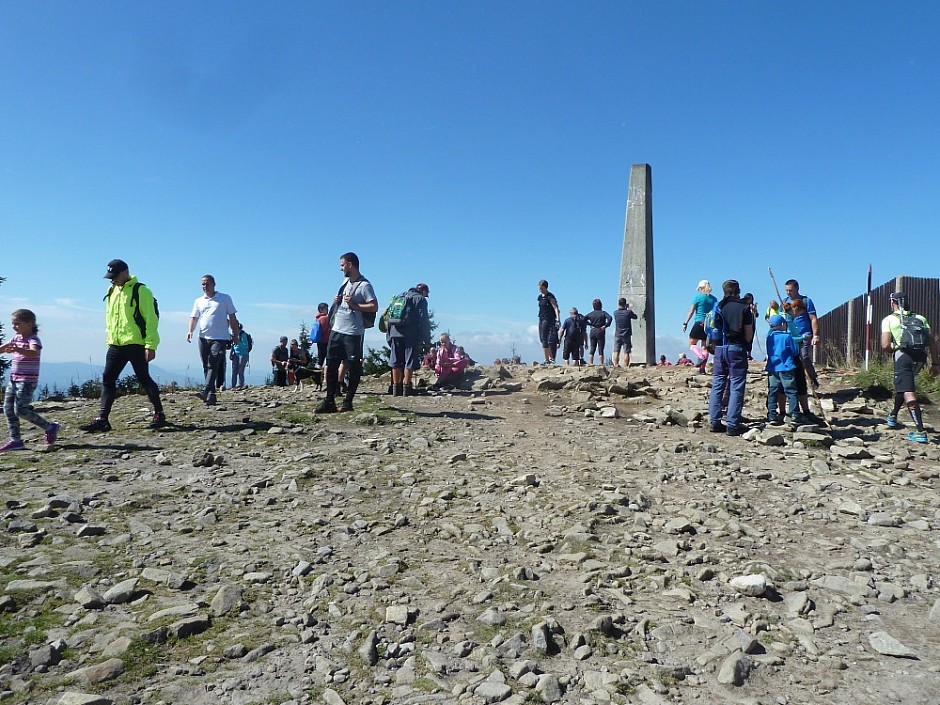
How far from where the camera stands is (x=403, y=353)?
11.3 m

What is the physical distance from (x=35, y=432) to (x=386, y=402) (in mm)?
5017

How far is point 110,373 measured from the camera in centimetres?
781

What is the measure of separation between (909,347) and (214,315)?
9904mm

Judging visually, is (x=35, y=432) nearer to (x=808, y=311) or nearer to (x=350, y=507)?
(x=350, y=507)

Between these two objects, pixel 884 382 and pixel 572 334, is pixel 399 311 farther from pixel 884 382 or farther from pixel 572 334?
pixel 884 382

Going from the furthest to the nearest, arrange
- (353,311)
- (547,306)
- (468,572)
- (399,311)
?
(547,306) < (399,311) < (353,311) < (468,572)

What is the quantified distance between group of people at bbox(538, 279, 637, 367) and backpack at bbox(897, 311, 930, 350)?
734 cm

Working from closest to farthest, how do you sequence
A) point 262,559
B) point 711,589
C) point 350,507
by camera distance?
point 711,589 < point 262,559 < point 350,507

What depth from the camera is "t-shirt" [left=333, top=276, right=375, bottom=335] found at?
882 cm

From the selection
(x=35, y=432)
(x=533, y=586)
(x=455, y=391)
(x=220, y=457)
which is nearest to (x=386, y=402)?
(x=455, y=391)

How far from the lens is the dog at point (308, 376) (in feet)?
46.3

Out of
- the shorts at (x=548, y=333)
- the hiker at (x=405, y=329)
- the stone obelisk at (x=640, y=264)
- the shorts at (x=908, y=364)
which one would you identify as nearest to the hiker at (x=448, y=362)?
the hiker at (x=405, y=329)

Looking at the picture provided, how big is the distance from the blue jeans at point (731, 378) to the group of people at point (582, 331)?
678 cm

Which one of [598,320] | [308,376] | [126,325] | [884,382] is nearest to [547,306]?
[598,320]
